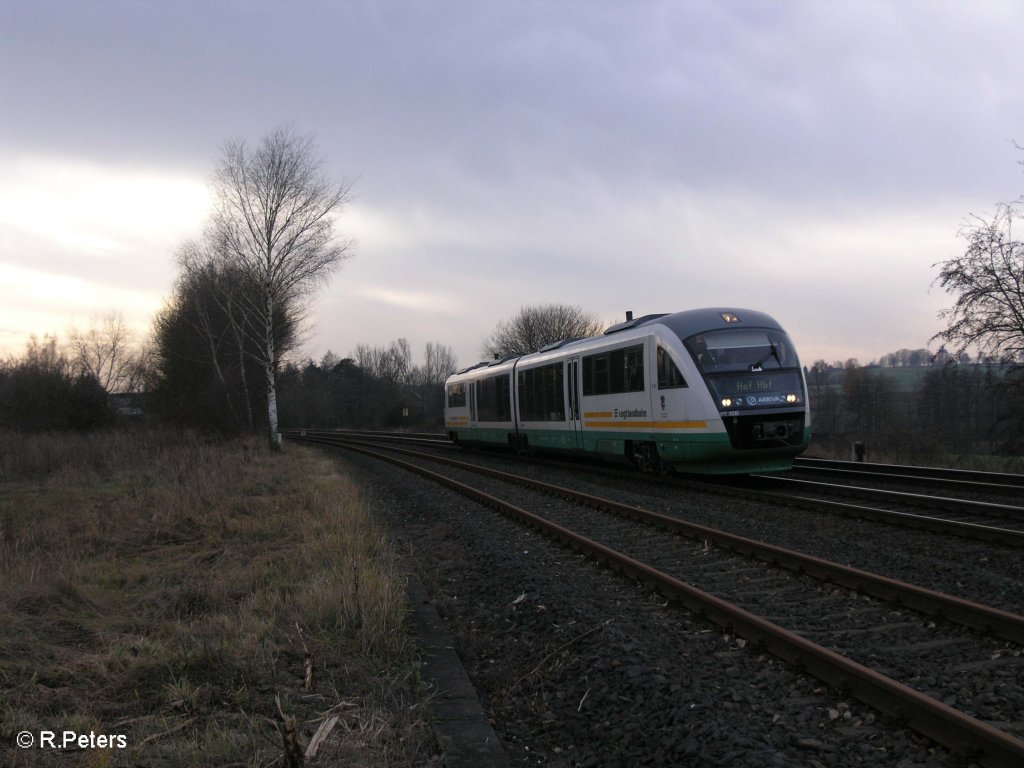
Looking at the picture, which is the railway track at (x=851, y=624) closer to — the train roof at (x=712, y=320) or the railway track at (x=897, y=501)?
the railway track at (x=897, y=501)

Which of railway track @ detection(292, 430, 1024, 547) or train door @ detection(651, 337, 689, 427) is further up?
train door @ detection(651, 337, 689, 427)

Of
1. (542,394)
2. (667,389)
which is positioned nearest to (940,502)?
(667,389)

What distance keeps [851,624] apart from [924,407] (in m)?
44.9

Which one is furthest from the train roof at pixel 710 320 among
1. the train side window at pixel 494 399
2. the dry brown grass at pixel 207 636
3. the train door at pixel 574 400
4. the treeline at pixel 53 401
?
the treeline at pixel 53 401

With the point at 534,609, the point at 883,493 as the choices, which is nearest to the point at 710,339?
the point at 883,493

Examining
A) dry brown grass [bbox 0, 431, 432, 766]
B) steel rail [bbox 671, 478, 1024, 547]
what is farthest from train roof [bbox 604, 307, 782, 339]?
dry brown grass [bbox 0, 431, 432, 766]

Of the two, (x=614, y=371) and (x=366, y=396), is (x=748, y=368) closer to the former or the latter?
(x=614, y=371)

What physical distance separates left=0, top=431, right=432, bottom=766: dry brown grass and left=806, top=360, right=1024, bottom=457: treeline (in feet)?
35.1

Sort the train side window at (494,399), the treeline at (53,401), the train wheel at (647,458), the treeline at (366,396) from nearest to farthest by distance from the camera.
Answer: the train wheel at (647,458)
the train side window at (494,399)
the treeline at (53,401)
the treeline at (366,396)

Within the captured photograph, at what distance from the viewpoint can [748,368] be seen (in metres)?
12.7

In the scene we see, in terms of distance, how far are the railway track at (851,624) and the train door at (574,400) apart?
7.99 metres

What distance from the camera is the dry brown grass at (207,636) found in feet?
12.5

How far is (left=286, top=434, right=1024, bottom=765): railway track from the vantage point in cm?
373

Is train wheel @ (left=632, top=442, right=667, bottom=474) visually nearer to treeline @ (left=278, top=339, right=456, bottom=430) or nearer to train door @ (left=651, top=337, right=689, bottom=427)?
train door @ (left=651, top=337, right=689, bottom=427)
